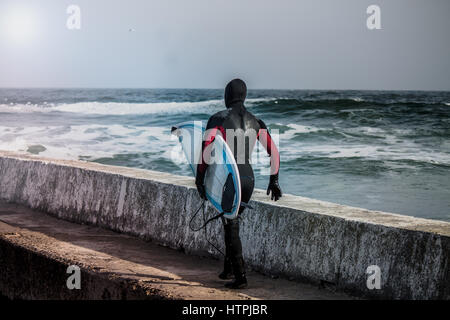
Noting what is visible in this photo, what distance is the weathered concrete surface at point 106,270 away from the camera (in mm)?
4465

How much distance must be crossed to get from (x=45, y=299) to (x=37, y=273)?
0.78 feet

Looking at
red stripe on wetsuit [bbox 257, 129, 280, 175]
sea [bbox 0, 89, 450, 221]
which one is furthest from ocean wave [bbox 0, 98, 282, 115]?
red stripe on wetsuit [bbox 257, 129, 280, 175]

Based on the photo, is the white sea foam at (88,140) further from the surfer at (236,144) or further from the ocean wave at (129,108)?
the surfer at (236,144)

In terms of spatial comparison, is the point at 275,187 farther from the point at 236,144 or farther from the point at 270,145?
the point at 236,144

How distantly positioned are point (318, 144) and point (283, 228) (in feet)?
63.3

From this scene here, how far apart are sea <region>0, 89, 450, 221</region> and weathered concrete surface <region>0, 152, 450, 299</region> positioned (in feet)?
27.1

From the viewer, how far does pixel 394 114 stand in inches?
1232

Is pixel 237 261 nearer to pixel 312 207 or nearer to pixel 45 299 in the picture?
pixel 312 207

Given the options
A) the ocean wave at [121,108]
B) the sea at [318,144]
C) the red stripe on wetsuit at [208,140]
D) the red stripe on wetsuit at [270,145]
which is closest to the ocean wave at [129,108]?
the ocean wave at [121,108]

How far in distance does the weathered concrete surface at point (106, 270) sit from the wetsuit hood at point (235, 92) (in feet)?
4.54

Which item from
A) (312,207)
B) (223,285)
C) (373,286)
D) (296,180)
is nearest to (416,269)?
(373,286)

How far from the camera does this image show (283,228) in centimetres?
487

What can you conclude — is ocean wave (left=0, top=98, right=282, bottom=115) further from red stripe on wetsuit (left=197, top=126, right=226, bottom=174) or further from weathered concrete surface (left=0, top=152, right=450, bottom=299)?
red stripe on wetsuit (left=197, top=126, right=226, bottom=174)

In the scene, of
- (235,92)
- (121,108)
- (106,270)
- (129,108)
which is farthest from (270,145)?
(121,108)
